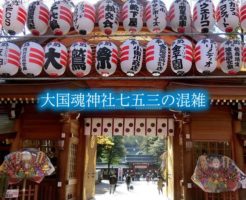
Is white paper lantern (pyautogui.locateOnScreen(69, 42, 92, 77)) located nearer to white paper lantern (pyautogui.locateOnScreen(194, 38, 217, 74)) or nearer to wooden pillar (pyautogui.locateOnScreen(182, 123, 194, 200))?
white paper lantern (pyautogui.locateOnScreen(194, 38, 217, 74))

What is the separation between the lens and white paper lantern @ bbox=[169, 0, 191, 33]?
9461 millimetres

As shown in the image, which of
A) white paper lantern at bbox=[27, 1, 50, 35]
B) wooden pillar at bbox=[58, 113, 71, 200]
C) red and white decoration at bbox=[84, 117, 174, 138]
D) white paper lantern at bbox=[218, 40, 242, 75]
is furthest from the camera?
red and white decoration at bbox=[84, 117, 174, 138]

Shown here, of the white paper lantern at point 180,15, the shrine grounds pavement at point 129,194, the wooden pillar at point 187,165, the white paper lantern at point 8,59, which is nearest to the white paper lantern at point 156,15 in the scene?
the white paper lantern at point 180,15

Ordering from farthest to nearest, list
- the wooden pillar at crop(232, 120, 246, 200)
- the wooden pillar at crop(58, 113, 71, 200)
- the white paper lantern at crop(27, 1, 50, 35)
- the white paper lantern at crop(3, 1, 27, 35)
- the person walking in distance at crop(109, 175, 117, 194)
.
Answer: the person walking in distance at crop(109, 175, 117, 194) < the wooden pillar at crop(58, 113, 71, 200) < the wooden pillar at crop(232, 120, 246, 200) < the white paper lantern at crop(27, 1, 50, 35) < the white paper lantern at crop(3, 1, 27, 35)

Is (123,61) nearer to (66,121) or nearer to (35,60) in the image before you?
(35,60)

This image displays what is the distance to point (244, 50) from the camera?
30.3ft

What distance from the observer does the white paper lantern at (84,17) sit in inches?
366

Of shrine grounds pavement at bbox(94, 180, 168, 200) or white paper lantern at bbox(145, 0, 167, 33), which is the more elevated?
white paper lantern at bbox(145, 0, 167, 33)

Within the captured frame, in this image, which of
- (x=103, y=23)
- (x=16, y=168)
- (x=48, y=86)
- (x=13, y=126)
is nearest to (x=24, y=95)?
(x=48, y=86)

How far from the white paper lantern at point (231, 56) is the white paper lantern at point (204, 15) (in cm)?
73

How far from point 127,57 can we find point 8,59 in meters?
3.27

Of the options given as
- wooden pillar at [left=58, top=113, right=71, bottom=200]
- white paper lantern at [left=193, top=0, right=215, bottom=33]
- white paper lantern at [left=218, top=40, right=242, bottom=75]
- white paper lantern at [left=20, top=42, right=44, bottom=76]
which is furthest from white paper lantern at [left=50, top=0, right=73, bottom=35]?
white paper lantern at [left=218, top=40, right=242, bottom=75]

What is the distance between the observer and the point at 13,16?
364 inches

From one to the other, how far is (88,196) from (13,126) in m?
5.54
